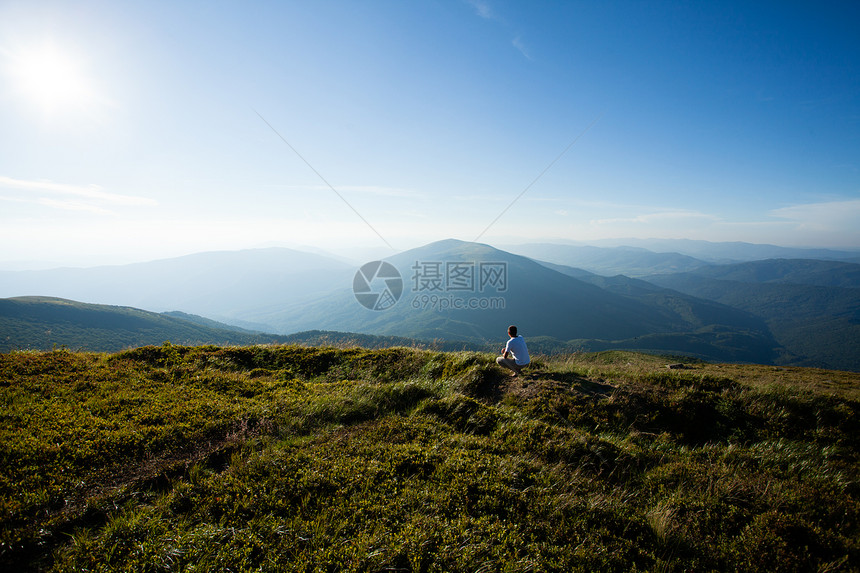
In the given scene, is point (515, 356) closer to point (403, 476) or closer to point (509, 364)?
point (509, 364)

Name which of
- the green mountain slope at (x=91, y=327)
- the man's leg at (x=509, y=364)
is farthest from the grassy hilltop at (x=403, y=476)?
the green mountain slope at (x=91, y=327)

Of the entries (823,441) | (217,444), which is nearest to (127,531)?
(217,444)

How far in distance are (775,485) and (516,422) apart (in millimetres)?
4348

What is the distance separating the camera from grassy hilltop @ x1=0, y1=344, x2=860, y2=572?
399 centimetres

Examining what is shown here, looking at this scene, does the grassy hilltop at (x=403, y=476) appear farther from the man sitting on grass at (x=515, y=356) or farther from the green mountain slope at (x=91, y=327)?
the green mountain slope at (x=91, y=327)

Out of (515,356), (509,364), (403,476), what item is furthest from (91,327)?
(403,476)

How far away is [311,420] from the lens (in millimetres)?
7285

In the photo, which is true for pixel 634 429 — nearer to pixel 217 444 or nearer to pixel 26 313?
pixel 217 444

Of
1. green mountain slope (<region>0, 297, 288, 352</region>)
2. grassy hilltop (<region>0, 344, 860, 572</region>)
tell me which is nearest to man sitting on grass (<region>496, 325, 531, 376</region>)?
grassy hilltop (<region>0, 344, 860, 572</region>)

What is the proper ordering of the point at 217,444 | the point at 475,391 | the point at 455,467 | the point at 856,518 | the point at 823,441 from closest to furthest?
1. the point at 856,518
2. the point at 455,467
3. the point at 217,444
4. the point at 823,441
5. the point at 475,391

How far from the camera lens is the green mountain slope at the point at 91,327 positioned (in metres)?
149

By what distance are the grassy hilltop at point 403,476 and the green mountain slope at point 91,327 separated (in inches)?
5961

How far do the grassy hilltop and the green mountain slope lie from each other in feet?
497

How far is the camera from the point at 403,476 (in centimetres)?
545
